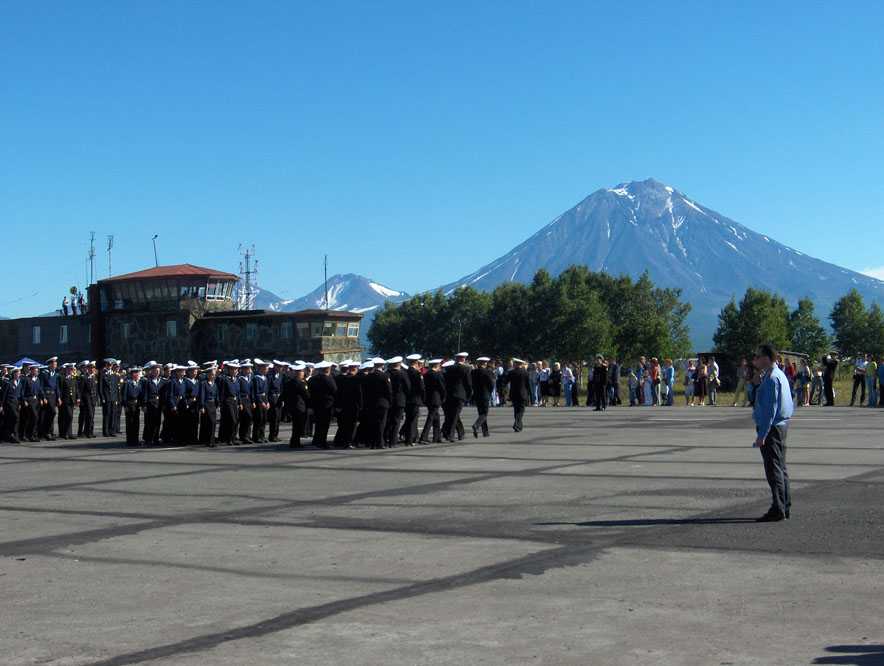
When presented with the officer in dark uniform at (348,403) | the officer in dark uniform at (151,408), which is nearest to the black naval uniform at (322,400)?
the officer in dark uniform at (348,403)

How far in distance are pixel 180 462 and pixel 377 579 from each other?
495 inches

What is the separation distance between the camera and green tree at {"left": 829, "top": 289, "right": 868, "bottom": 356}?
137 metres

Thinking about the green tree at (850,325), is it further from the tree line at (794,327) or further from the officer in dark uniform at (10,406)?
the officer in dark uniform at (10,406)

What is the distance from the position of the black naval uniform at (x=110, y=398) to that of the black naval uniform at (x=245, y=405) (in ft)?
16.9

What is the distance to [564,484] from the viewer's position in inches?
615

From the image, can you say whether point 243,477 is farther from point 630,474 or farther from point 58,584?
point 58,584

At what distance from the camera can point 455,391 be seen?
2480 cm

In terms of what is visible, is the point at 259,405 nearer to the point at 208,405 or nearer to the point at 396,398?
the point at 208,405

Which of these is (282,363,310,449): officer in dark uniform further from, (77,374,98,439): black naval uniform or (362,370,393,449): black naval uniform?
(77,374,98,439): black naval uniform

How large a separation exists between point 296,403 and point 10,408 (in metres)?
8.03

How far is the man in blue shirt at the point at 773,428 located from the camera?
11.7 m

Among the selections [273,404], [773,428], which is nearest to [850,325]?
[273,404]

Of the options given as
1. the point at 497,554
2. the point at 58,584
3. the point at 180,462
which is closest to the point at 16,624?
the point at 58,584

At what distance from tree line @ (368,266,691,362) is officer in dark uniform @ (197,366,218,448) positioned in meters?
79.1
